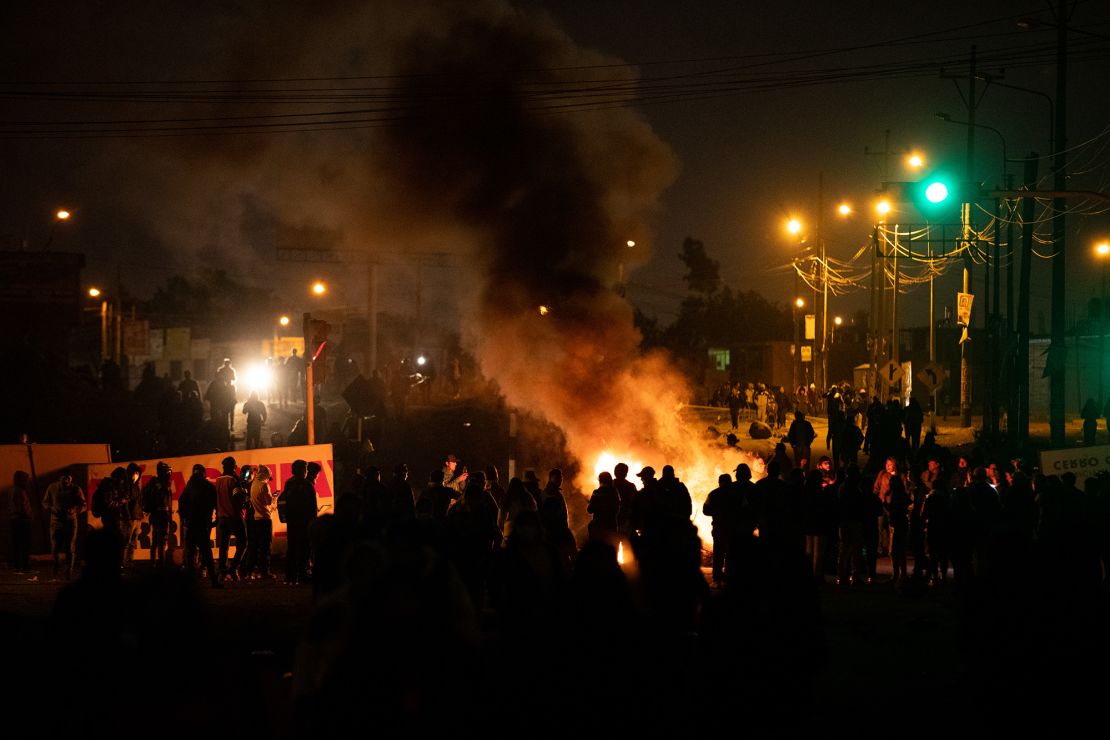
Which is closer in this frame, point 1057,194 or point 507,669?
point 507,669

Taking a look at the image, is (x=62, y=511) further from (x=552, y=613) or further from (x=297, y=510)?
(x=552, y=613)

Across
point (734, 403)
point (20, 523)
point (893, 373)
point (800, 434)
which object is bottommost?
point (20, 523)

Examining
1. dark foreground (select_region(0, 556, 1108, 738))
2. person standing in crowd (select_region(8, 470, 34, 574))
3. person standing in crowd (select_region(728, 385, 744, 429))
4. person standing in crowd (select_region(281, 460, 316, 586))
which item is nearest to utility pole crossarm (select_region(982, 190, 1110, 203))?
dark foreground (select_region(0, 556, 1108, 738))

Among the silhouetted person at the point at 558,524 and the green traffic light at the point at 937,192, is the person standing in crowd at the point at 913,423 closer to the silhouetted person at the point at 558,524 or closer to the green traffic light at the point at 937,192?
the green traffic light at the point at 937,192

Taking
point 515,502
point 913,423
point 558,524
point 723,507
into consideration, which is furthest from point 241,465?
point 913,423

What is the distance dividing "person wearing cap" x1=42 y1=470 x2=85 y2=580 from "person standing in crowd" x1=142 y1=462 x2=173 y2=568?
35.0 inches

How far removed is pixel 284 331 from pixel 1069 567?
6897 cm

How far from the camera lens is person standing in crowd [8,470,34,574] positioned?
13.1 meters

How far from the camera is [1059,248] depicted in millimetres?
20906

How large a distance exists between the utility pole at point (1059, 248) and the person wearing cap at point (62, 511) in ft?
58.3

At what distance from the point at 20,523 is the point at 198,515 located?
2.89 m

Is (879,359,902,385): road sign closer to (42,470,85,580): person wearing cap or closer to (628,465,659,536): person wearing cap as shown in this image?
(628,465,659,536): person wearing cap

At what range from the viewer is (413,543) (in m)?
4.73

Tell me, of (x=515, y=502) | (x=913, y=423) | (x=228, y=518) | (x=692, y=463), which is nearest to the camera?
(x=515, y=502)
